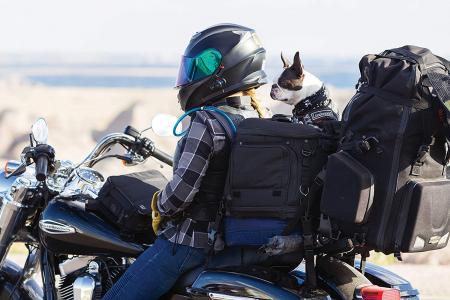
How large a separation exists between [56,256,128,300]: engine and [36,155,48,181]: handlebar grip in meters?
0.41

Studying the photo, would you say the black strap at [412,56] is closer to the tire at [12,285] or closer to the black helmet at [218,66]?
the black helmet at [218,66]

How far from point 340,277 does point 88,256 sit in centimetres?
125

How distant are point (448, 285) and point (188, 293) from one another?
4233 millimetres

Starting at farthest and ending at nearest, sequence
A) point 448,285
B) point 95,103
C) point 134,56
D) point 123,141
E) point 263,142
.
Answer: point 134,56 < point 95,103 < point 448,285 < point 123,141 < point 263,142

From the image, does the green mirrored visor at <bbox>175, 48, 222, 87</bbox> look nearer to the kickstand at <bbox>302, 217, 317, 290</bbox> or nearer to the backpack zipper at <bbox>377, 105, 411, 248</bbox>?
the kickstand at <bbox>302, 217, 317, 290</bbox>

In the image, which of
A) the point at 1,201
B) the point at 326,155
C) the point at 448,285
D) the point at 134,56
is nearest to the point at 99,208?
the point at 1,201

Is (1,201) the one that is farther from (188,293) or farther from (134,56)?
(134,56)

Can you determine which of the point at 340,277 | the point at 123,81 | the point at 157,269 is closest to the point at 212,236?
the point at 157,269

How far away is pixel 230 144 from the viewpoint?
383 cm

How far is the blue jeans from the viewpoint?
3.95 metres

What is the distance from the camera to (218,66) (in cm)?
409

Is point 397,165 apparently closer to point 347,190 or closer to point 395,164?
point 395,164

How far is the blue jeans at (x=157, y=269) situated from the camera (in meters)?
3.95

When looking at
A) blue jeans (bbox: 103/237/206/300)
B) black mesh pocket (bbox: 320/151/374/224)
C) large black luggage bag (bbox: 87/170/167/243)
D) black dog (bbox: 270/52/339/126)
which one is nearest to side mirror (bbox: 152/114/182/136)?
large black luggage bag (bbox: 87/170/167/243)
